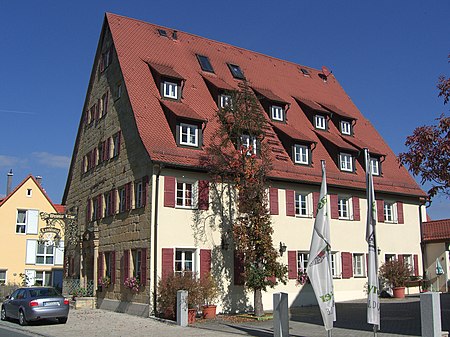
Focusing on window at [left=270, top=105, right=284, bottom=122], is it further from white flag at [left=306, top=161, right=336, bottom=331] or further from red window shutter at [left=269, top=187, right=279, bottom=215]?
white flag at [left=306, top=161, right=336, bottom=331]

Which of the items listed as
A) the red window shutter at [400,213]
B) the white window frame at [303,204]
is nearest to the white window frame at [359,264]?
the red window shutter at [400,213]

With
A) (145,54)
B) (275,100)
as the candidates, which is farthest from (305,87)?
(145,54)

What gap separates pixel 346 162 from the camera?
28.4m

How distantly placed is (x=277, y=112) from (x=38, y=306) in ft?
48.3

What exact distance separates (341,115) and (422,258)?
28.9 ft

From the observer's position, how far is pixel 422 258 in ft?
99.4

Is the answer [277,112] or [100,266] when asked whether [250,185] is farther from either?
[100,266]

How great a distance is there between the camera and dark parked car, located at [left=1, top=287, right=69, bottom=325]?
61.6 feet

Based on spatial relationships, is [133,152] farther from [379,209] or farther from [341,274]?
[379,209]

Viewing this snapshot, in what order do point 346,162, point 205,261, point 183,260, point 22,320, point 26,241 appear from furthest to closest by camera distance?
point 26,241, point 346,162, point 205,261, point 183,260, point 22,320

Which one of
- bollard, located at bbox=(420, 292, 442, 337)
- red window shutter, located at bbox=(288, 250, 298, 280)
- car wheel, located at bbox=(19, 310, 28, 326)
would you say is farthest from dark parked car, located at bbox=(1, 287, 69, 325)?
bollard, located at bbox=(420, 292, 442, 337)

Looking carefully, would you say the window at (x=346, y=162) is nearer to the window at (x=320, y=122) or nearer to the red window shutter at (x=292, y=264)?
the window at (x=320, y=122)

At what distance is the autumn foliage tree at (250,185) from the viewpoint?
778 inches

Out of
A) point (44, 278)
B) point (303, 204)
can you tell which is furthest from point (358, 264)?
point (44, 278)
